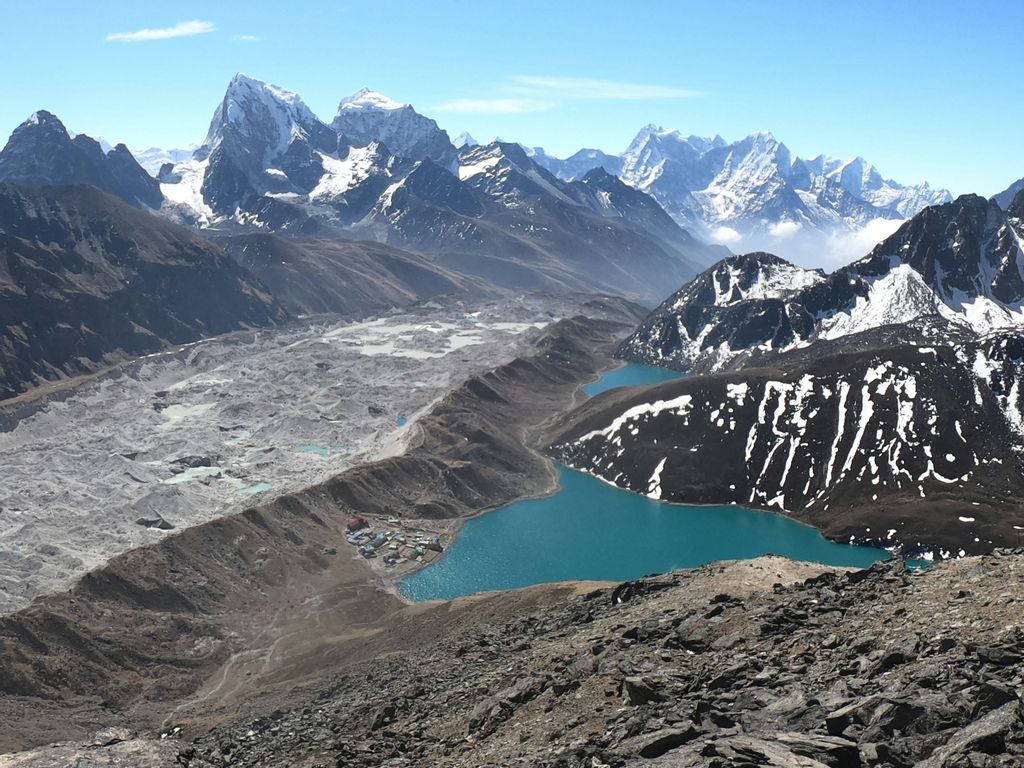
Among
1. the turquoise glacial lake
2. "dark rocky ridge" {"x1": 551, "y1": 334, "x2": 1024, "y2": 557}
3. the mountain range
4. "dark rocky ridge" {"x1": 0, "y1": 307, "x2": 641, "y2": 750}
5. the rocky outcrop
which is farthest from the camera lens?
"dark rocky ridge" {"x1": 551, "y1": 334, "x2": 1024, "y2": 557}

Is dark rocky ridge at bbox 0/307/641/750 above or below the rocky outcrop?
below

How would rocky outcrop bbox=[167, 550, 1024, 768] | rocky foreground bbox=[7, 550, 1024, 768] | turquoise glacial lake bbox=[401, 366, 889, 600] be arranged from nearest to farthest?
rocky outcrop bbox=[167, 550, 1024, 768] → rocky foreground bbox=[7, 550, 1024, 768] → turquoise glacial lake bbox=[401, 366, 889, 600]

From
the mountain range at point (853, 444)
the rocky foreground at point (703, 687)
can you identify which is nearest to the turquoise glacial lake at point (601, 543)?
the mountain range at point (853, 444)

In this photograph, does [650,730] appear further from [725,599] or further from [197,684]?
[197,684]

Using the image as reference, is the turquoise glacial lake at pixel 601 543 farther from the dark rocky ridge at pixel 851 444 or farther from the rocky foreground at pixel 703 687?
the rocky foreground at pixel 703 687

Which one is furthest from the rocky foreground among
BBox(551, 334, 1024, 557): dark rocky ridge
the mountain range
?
BBox(551, 334, 1024, 557): dark rocky ridge

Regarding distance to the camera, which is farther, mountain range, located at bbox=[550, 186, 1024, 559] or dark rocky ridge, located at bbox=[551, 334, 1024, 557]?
dark rocky ridge, located at bbox=[551, 334, 1024, 557]

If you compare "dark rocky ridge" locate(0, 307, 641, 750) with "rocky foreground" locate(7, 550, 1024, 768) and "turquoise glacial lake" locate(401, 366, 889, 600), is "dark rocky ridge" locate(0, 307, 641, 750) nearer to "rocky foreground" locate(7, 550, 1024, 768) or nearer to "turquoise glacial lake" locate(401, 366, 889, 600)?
"turquoise glacial lake" locate(401, 366, 889, 600)
